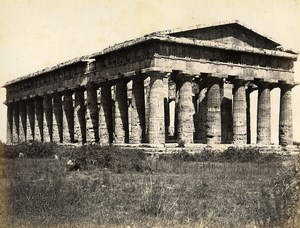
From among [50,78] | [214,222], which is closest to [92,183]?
[214,222]

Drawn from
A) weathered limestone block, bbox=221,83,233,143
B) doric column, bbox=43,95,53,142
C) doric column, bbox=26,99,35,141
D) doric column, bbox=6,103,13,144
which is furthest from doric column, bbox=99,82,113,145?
doric column, bbox=6,103,13,144

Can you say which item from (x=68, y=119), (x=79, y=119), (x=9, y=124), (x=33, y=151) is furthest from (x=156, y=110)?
(x=9, y=124)

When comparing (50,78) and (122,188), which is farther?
(50,78)

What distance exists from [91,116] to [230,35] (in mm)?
11838

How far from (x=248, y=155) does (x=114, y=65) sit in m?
11.6

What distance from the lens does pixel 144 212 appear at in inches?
424

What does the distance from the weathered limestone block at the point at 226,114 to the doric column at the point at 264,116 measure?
10.3 feet

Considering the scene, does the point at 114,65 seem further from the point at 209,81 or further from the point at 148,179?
the point at 148,179

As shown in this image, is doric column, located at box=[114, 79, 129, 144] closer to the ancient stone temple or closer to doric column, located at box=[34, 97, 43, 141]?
the ancient stone temple

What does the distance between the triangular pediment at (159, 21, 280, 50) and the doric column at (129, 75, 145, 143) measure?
4.04m

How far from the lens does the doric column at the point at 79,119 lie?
38.2 meters

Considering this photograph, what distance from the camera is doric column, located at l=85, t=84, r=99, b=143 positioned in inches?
1430

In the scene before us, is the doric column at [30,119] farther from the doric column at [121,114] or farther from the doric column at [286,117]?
the doric column at [286,117]

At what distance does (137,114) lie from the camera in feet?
100
